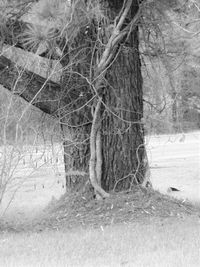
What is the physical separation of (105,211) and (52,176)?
580 centimetres

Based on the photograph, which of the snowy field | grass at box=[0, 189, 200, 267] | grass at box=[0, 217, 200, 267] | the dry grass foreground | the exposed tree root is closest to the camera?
grass at box=[0, 217, 200, 267]

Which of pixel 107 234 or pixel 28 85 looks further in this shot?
pixel 28 85

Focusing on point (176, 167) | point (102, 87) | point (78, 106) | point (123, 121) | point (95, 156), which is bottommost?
point (176, 167)

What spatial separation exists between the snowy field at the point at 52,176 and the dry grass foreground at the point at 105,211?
56cm

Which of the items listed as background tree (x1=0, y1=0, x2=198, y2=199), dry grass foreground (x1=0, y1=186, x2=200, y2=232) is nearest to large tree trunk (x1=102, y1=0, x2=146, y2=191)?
background tree (x1=0, y1=0, x2=198, y2=199)

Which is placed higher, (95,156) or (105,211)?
(95,156)

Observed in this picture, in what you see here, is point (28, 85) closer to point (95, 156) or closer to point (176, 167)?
point (95, 156)

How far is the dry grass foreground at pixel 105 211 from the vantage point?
7984 millimetres

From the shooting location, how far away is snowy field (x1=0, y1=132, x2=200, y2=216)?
9078 mm

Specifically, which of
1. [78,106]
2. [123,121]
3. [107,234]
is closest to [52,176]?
[78,106]

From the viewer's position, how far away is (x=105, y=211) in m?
8.36

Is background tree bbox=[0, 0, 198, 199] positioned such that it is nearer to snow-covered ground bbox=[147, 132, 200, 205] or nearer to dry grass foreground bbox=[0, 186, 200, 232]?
dry grass foreground bbox=[0, 186, 200, 232]

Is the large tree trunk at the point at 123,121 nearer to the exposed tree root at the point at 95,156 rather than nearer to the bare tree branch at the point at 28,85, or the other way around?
the exposed tree root at the point at 95,156

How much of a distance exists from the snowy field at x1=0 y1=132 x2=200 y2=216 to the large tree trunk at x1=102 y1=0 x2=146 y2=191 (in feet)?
2.57
